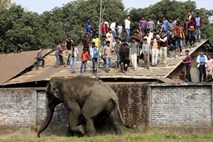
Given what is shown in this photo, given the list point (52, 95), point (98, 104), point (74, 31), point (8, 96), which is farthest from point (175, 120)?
point (74, 31)

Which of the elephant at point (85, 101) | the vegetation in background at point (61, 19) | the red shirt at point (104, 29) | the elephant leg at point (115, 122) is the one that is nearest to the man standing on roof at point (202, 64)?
the elephant at point (85, 101)

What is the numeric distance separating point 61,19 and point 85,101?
98.0 ft

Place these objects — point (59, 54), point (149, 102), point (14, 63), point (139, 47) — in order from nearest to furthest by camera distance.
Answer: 1. point (149, 102)
2. point (139, 47)
3. point (59, 54)
4. point (14, 63)

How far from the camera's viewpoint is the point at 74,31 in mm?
42000

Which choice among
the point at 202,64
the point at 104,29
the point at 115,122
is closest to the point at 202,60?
the point at 202,64

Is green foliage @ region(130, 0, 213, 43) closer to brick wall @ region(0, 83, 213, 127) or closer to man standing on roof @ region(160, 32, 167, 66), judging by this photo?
man standing on roof @ region(160, 32, 167, 66)

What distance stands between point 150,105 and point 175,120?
98 cm

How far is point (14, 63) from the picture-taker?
2309 centimetres

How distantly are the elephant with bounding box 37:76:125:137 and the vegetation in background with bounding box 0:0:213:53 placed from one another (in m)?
18.0

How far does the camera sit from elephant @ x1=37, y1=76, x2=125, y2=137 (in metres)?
14.9

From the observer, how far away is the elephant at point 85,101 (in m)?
14.9

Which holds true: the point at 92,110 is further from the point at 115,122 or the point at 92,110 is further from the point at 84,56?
the point at 84,56

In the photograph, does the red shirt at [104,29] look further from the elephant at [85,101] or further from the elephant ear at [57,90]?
the elephant ear at [57,90]

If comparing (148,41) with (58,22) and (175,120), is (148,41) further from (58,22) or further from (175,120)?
(58,22)
